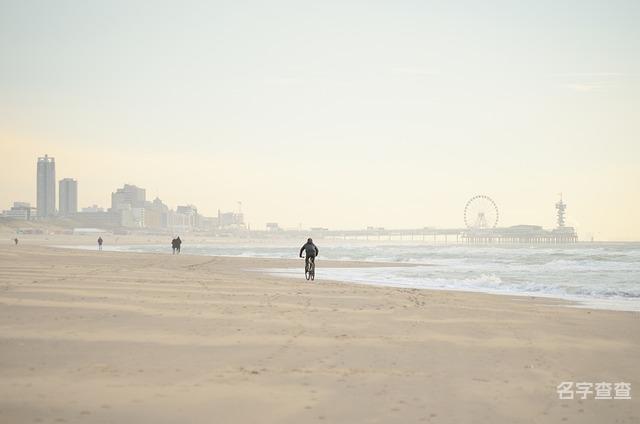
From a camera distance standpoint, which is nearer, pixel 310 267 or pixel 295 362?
pixel 295 362

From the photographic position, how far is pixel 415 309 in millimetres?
14820

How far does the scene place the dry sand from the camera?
616cm

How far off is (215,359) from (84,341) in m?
2.36

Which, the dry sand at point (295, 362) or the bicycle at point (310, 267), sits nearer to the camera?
the dry sand at point (295, 362)

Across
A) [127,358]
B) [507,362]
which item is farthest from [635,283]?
[127,358]

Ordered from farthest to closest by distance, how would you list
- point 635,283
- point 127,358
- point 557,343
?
point 635,283 → point 557,343 → point 127,358

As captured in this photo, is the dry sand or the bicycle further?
the bicycle

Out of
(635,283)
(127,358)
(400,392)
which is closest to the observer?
(400,392)

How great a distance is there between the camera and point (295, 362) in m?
8.14

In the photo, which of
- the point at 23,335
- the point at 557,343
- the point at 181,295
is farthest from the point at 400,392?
the point at 181,295

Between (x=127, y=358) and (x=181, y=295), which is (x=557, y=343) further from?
(x=181, y=295)

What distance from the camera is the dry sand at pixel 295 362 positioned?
20.2ft

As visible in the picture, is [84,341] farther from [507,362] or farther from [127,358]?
[507,362]

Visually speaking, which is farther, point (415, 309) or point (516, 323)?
point (415, 309)
